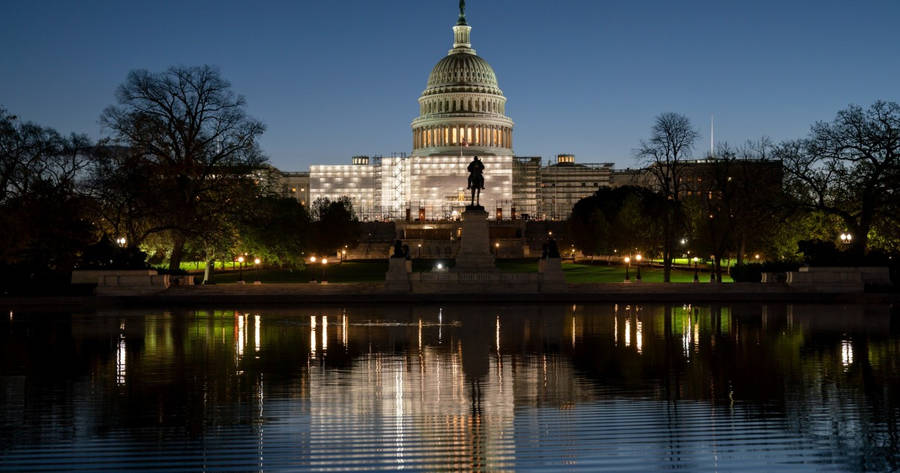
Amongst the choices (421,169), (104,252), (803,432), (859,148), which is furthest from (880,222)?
(421,169)

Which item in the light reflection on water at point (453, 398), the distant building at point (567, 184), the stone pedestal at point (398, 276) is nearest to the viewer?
the light reflection on water at point (453, 398)

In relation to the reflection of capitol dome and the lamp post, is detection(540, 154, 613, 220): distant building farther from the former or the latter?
the lamp post

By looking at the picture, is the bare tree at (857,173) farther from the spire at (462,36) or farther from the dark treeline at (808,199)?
the spire at (462,36)

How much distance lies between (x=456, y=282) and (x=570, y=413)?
33.1 m

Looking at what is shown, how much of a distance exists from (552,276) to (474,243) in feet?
27.9

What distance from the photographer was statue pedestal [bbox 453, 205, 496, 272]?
183ft

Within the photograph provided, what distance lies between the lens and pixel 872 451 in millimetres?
12531

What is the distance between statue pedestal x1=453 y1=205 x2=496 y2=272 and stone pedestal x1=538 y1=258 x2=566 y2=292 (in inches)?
247

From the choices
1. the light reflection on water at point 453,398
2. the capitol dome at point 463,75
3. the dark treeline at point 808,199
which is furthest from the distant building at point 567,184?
the light reflection on water at point 453,398

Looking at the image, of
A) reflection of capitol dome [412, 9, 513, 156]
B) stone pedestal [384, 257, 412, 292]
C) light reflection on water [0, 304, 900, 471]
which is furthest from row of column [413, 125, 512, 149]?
light reflection on water [0, 304, 900, 471]

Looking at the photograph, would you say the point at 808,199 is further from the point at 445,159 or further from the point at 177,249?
the point at 445,159

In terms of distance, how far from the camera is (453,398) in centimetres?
1662

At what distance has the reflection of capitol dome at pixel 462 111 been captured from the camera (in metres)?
178

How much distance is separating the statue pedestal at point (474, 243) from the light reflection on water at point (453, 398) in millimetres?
25895
